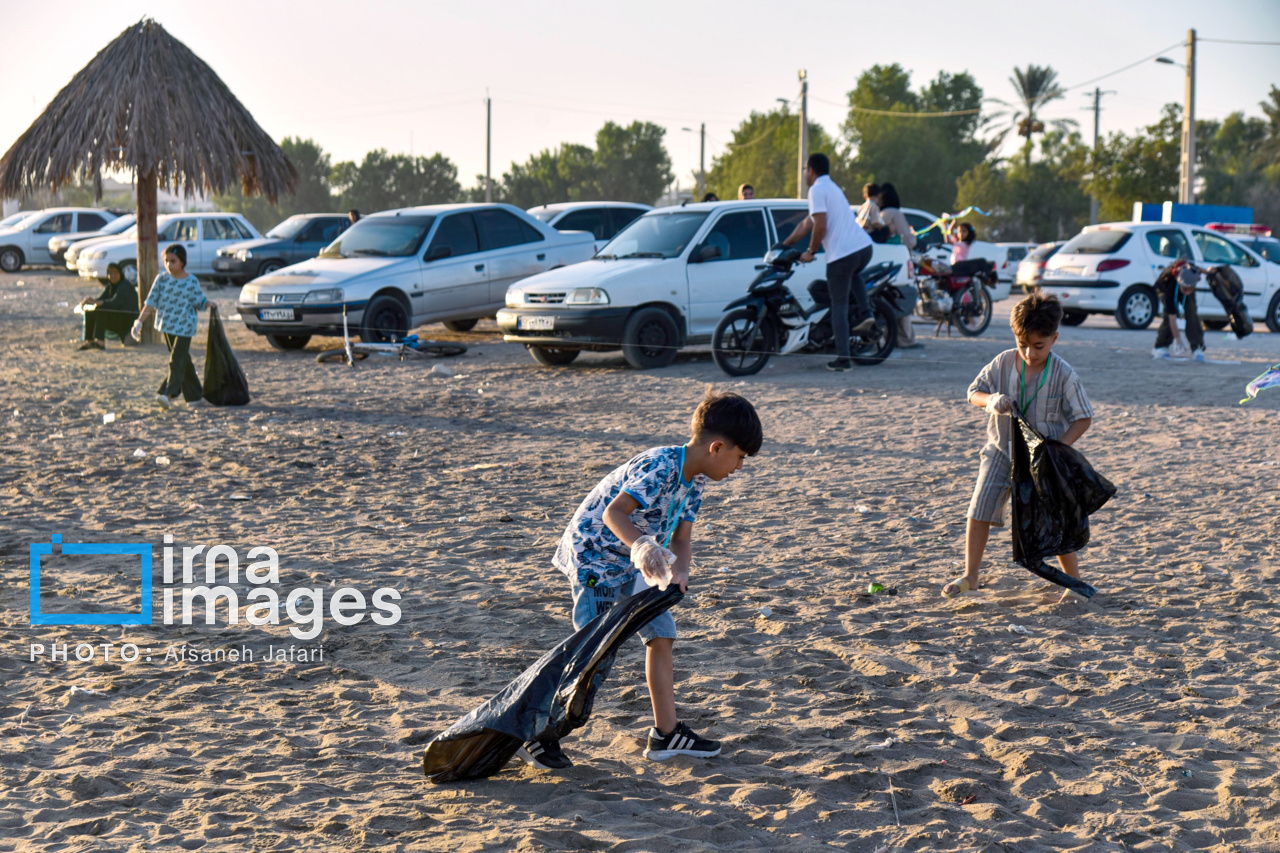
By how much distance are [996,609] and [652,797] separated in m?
2.34

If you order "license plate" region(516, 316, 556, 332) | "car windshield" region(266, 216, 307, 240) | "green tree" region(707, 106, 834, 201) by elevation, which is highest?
"green tree" region(707, 106, 834, 201)

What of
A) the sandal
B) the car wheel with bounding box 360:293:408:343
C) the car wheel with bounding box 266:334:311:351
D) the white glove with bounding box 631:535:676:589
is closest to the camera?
the white glove with bounding box 631:535:676:589

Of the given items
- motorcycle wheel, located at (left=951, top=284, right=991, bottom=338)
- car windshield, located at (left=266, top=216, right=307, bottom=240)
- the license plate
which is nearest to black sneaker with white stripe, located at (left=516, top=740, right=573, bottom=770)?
the license plate

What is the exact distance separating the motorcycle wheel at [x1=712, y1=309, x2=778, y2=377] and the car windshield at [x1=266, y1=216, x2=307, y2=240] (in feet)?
56.7

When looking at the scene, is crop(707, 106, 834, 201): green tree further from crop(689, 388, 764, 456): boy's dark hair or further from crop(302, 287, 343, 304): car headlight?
crop(689, 388, 764, 456): boy's dark hair

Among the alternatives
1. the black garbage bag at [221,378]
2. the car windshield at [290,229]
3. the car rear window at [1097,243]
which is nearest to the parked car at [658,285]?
the black garbage bag at [221,378]

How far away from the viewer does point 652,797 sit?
3.62 metres

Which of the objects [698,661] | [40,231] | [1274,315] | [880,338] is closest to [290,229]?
[40,231]

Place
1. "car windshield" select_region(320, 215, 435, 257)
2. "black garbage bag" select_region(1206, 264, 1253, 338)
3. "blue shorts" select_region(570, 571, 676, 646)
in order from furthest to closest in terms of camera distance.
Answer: "car windshield" select_region(320, 215, 435, 257)
"black garbage bag" select_region(1206, 264, 1253, 338)
"blue shorts" select_region(570, 571, 676, 646)

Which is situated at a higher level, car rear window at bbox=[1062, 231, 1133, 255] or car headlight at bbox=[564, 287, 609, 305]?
car rear window at bbox=[1062, 231, 1133, 255]

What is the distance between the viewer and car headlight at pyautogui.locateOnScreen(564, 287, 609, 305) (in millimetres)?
13047

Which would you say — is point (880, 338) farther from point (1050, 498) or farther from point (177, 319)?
point (1050, 498)

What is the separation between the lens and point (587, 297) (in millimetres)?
13109

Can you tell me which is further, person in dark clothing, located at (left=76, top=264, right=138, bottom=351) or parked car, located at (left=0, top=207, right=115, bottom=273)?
parked car, located at (left=0, top=207, right=115, bottom=273)
